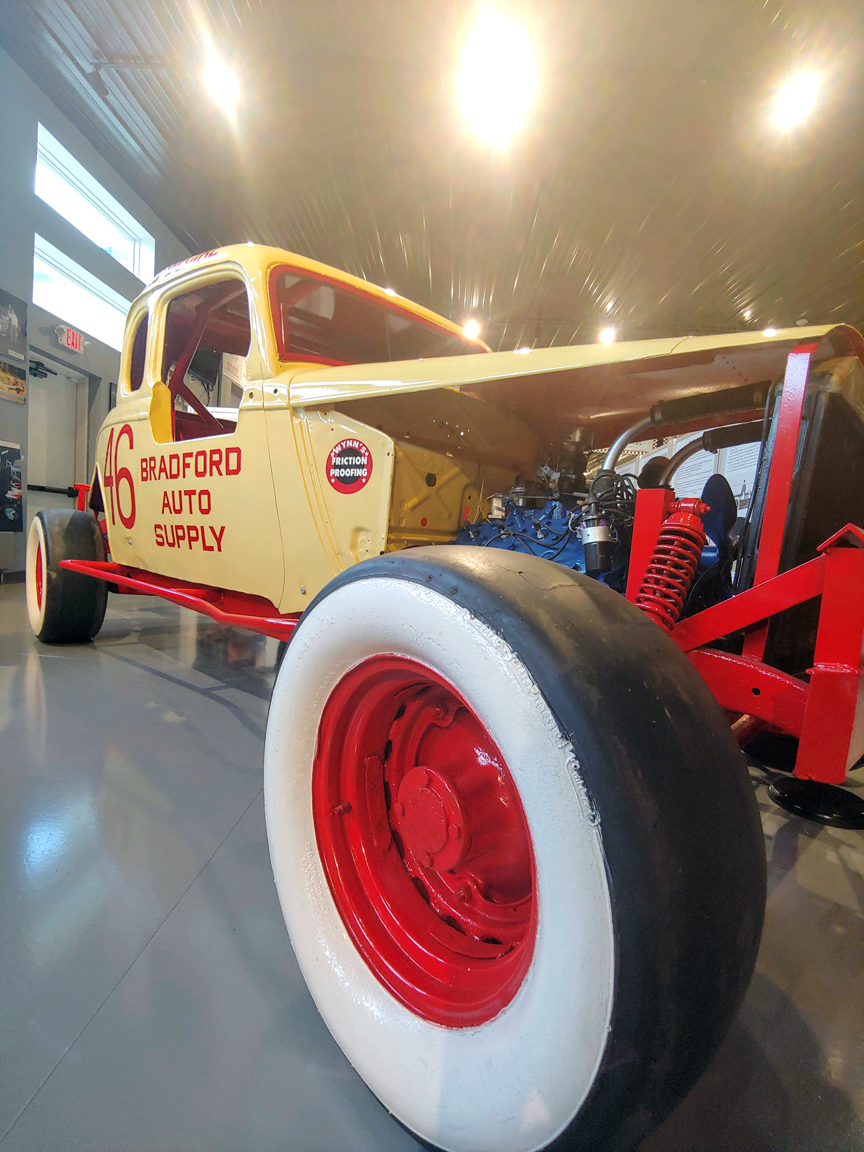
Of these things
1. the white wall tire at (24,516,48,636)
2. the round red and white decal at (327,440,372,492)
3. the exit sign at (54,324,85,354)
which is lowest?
the white wall tire at (24,516,48,636)

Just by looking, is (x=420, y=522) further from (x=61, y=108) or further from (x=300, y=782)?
(x=61, y=108)

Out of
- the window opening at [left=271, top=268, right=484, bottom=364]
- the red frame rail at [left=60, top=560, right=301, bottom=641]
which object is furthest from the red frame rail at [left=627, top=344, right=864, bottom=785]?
the window opening at [left=271, top=268, right=484, bottom=364]

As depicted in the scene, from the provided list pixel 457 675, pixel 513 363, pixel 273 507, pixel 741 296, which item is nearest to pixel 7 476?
pixel 273 507

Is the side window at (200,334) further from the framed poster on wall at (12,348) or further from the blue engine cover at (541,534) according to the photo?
the framed poster on wall at (12,348)

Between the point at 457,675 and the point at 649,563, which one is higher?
the point at 649,563

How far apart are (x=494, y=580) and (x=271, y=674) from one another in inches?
113

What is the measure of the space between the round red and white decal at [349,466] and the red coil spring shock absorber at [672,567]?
2.84 ft

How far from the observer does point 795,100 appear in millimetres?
4500

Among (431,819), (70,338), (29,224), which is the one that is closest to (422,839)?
(431,819)

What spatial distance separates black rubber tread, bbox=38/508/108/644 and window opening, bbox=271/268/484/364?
1.95 m

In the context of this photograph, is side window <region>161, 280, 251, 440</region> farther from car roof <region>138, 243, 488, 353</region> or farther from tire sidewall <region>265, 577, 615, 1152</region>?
tire sidewall <region>265, 577, 615, 1152</region>

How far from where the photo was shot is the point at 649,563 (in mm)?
1222

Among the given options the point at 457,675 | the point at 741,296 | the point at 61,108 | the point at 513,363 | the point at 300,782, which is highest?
the point at 61,108

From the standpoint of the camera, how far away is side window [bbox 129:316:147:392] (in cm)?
299
